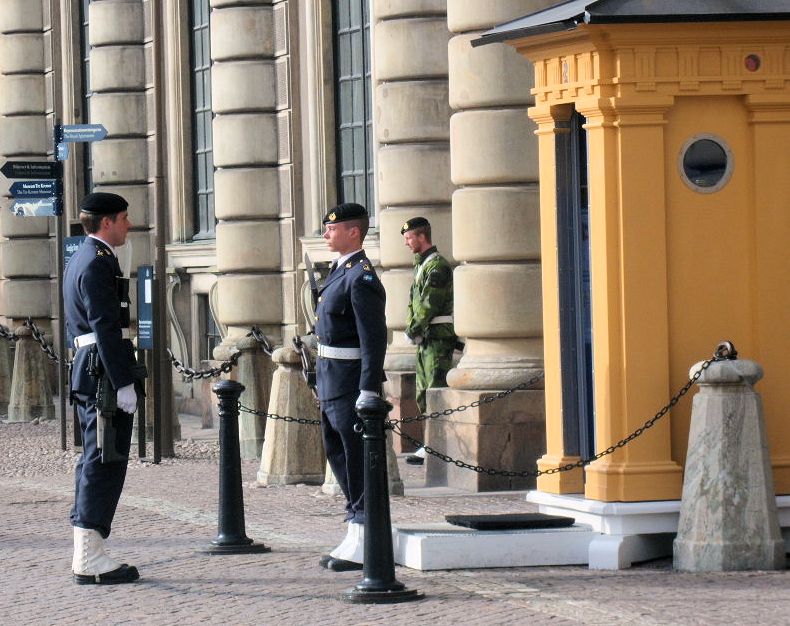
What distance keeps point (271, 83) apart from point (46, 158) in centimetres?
683

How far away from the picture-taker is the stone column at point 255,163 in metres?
19.4

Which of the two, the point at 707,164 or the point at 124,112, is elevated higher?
the point at 124,112

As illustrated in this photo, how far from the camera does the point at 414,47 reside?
1602cm

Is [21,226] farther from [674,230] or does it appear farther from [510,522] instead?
[674,230]


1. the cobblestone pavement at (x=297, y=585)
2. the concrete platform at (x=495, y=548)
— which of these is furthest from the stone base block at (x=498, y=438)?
the concrete platform at (x=495, y=548)

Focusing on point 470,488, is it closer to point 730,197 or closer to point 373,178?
point 730,197

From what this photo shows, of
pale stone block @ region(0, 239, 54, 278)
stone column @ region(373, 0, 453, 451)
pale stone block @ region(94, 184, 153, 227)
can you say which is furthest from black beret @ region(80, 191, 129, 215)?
pale stone block @ region(0, 239, 54, 278)

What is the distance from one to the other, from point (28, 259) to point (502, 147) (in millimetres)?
13225

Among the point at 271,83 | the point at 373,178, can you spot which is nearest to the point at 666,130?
the point at 373,178

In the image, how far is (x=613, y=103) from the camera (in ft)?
32.6

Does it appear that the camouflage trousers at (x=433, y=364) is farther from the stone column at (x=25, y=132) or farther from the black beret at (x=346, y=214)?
the stone column at (x=25, y=132)

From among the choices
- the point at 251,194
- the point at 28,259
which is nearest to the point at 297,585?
the point at 251,194

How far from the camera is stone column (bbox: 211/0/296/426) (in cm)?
1942

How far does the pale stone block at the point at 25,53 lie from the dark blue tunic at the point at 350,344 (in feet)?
53.9
